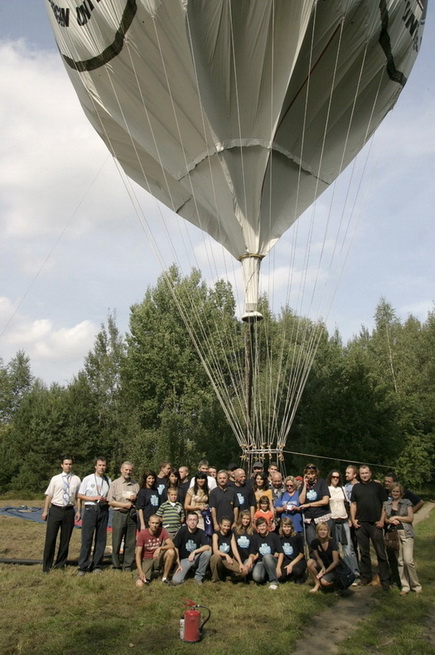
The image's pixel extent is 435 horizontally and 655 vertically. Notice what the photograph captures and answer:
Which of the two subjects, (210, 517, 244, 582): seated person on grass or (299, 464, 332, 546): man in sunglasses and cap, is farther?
(299, 464, 332, 546): man in sunglasses and cap

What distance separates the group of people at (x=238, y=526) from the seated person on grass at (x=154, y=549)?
0.5 inches

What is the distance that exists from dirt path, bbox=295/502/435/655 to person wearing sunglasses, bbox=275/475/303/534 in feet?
3.62

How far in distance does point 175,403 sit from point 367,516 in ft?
82.9

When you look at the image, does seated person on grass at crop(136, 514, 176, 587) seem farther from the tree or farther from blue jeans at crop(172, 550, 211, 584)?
the tree

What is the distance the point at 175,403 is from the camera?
1257 inches

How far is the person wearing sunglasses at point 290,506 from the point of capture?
7587 millimetres

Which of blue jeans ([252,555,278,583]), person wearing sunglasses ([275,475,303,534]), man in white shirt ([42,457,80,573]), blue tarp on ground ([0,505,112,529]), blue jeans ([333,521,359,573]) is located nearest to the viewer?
blue jeans ([252,555,278,583])

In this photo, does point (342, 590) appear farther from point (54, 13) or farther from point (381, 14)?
point (54, 13)

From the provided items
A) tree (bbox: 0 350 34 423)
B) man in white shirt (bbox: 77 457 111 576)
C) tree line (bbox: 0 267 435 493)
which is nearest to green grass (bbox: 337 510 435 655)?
man in white shirt (bbox: 77 457 111 576)

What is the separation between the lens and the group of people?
688cm

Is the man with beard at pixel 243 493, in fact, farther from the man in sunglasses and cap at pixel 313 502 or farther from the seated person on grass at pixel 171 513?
the seated person on grass at pixel 171 513

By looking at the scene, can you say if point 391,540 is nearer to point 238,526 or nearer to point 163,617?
point 238,526

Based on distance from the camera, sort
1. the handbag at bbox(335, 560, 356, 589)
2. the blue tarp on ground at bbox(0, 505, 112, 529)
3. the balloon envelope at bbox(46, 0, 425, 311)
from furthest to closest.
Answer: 1. the blue tarp on ground at bbox(0, 505, 112, 529)
2. the balloon envelope at bbox(46, 0, 425, 311)
3. the handbag at bbox(335, 560, 356, 589)

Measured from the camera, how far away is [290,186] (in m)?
12.4
